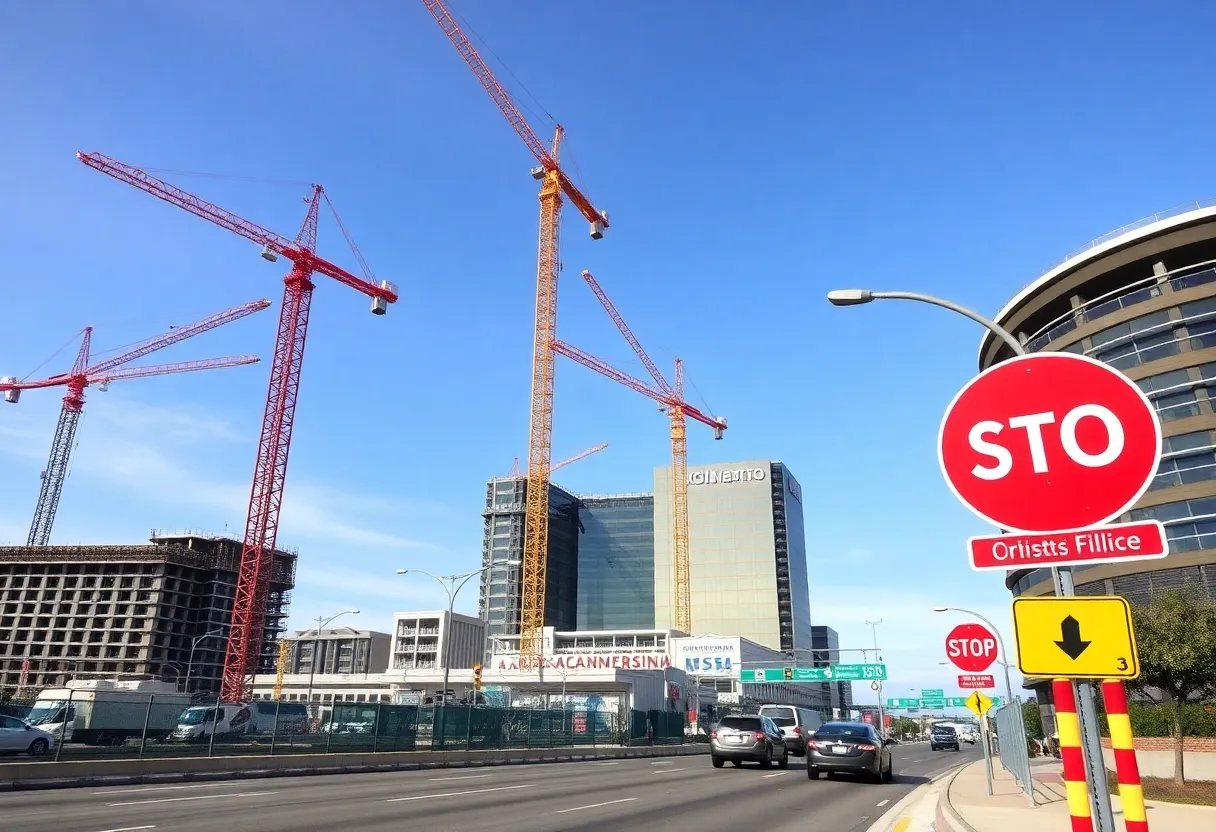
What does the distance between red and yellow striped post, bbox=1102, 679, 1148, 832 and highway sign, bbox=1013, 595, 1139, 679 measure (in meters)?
0.13

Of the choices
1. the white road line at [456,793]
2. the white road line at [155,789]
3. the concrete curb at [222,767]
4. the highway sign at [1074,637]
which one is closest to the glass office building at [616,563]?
the concrete curb at [222,767]

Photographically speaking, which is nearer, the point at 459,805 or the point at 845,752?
the point at 459,805

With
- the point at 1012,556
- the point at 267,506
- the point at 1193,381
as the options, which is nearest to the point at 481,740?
the point at 1012,556

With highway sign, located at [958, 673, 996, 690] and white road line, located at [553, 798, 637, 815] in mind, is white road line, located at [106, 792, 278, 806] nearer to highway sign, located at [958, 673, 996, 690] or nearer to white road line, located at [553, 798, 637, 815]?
white road line, located at [553, 798, 637, 815]

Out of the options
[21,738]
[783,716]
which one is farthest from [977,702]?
[21,738]

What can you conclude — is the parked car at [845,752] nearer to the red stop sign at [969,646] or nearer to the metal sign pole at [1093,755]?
the red stop sign at [969,646]

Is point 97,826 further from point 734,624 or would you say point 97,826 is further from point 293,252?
point 734,624

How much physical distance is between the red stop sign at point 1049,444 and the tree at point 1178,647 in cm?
2433

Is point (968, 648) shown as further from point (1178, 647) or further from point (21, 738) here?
point (21, 738)

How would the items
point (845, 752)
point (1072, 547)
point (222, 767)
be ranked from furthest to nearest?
1. point (222, 767)
2. point (845, 752)
3. point (1072, 547)

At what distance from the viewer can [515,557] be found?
18075 cm

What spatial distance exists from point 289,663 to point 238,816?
604 feet

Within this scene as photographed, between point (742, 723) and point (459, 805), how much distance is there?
53.4ft

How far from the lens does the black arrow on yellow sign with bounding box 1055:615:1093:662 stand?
4141 millimetres
